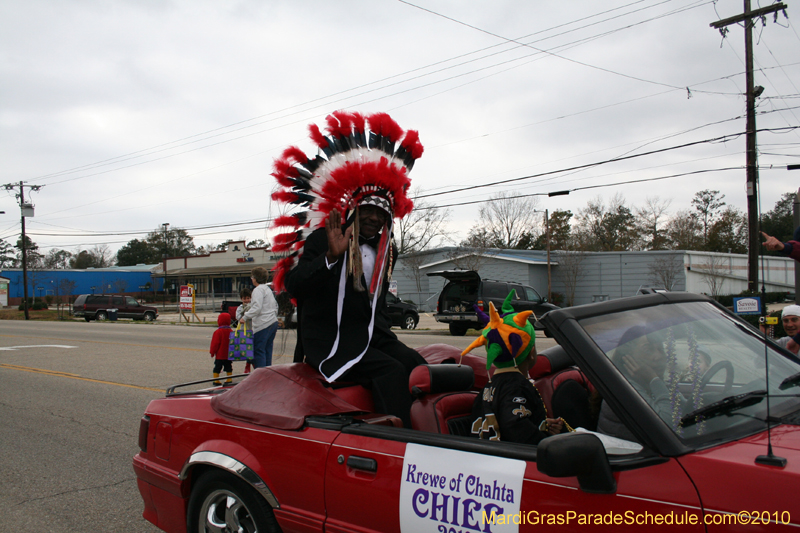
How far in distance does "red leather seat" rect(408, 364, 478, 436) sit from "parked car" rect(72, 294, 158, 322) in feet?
120

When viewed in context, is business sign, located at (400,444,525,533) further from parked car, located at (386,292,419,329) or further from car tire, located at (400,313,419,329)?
car tire, located at (400,313,419,329)

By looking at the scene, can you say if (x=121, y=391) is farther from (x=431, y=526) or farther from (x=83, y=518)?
(x=431, y=526)

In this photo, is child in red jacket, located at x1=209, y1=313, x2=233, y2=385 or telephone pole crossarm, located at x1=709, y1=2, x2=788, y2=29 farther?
telephone pole crossarm, located at x1=709, y1=2, x2=788, y2=29

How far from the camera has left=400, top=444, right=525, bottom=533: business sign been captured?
6.20ft

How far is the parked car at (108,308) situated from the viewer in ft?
119

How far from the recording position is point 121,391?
28.6 ft

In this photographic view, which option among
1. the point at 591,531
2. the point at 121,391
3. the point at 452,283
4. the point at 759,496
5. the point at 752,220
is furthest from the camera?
the point at 452,283

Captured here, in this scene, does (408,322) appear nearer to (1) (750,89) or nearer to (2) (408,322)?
(2) (408,322)

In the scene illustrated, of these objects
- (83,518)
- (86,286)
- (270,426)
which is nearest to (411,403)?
(270,426)

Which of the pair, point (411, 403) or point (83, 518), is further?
point (83, 518)

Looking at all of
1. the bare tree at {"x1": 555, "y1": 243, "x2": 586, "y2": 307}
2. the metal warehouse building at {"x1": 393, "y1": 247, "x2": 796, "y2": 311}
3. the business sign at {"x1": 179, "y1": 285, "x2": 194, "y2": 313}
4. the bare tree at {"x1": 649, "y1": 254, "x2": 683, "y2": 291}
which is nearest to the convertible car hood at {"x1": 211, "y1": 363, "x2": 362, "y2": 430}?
the metal warehouse building at {"x1": 393, "y1": 247, "x2": 796, "y2": 311}

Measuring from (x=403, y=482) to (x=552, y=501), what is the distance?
1.91ft

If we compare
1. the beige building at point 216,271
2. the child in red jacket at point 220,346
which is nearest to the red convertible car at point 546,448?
the child in red jacket at point 220,346

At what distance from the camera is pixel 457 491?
200 centimetres
